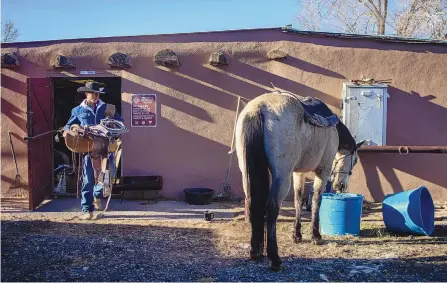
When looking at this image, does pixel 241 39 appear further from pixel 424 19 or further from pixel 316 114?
pixel 424 19

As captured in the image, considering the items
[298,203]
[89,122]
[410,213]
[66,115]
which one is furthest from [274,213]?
[66,115]

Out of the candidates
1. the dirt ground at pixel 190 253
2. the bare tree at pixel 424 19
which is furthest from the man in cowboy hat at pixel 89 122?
the bare tree at pixel 424 19

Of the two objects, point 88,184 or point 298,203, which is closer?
point 298,203

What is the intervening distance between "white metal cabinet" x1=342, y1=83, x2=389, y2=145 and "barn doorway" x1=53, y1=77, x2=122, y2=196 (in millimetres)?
4904

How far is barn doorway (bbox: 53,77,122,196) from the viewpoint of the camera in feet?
29.5

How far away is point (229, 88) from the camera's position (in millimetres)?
8508

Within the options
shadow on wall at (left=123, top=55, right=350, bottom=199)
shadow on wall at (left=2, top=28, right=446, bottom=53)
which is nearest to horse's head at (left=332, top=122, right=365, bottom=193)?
shadow on wall at (left=123, top=55, right=350, bottom=199)

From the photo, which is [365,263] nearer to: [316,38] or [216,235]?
[216,235]

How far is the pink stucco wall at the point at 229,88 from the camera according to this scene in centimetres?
836

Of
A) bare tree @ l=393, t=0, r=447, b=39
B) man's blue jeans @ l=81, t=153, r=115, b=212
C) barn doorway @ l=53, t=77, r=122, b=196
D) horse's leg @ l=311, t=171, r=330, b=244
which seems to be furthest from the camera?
bare tree @ l=393, t=0, r=447, b=39

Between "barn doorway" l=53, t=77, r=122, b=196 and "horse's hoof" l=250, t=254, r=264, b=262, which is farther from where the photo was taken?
"barn doorway" l=53, t=77, r=122, b=196

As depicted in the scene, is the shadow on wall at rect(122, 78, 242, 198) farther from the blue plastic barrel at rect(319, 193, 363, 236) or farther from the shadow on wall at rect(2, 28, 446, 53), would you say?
the blue plastic barrel at rect(319, 193, 363, 236)

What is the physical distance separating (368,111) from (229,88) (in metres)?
2.66

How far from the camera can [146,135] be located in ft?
28.2
